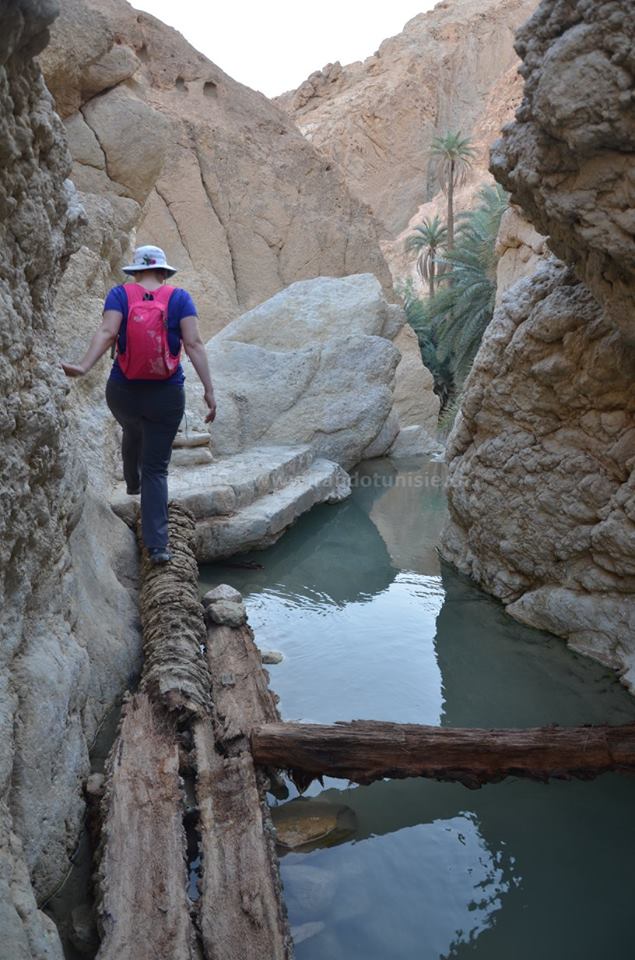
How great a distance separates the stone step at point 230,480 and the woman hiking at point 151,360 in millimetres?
1103

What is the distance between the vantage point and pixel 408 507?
9422mm

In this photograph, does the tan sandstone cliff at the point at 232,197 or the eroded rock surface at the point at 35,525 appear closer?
the eroded rock surface at the point at 35,525

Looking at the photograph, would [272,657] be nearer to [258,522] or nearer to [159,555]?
[159,555]

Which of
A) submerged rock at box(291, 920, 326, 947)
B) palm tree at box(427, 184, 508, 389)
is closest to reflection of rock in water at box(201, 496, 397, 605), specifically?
submerged rock at box(291, 920, 326, 947)

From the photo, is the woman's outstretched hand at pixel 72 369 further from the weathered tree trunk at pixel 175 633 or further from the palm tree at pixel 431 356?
the palm tree at pixel 431 356

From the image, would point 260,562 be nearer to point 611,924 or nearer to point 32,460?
point 32,460

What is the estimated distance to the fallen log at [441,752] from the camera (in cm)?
295

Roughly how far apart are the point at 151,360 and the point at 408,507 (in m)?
5.60

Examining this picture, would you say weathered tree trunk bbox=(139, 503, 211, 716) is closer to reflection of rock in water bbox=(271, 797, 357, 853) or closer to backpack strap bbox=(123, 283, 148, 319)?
reflection of rock in water bbox=(271, 797, 357, 853)

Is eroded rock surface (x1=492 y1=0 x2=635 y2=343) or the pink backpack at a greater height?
eroded rock surface (x1=492 y1=0 x2=635 y2=343)

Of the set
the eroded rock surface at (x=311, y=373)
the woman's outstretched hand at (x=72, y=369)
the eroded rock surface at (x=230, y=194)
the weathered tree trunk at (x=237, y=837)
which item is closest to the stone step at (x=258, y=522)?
the eroded rock surface at (x=311, y=373)

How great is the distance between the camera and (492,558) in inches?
219

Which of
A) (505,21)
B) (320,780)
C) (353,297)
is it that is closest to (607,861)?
(320,780)

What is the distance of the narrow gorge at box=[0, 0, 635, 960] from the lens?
2.59 metres
